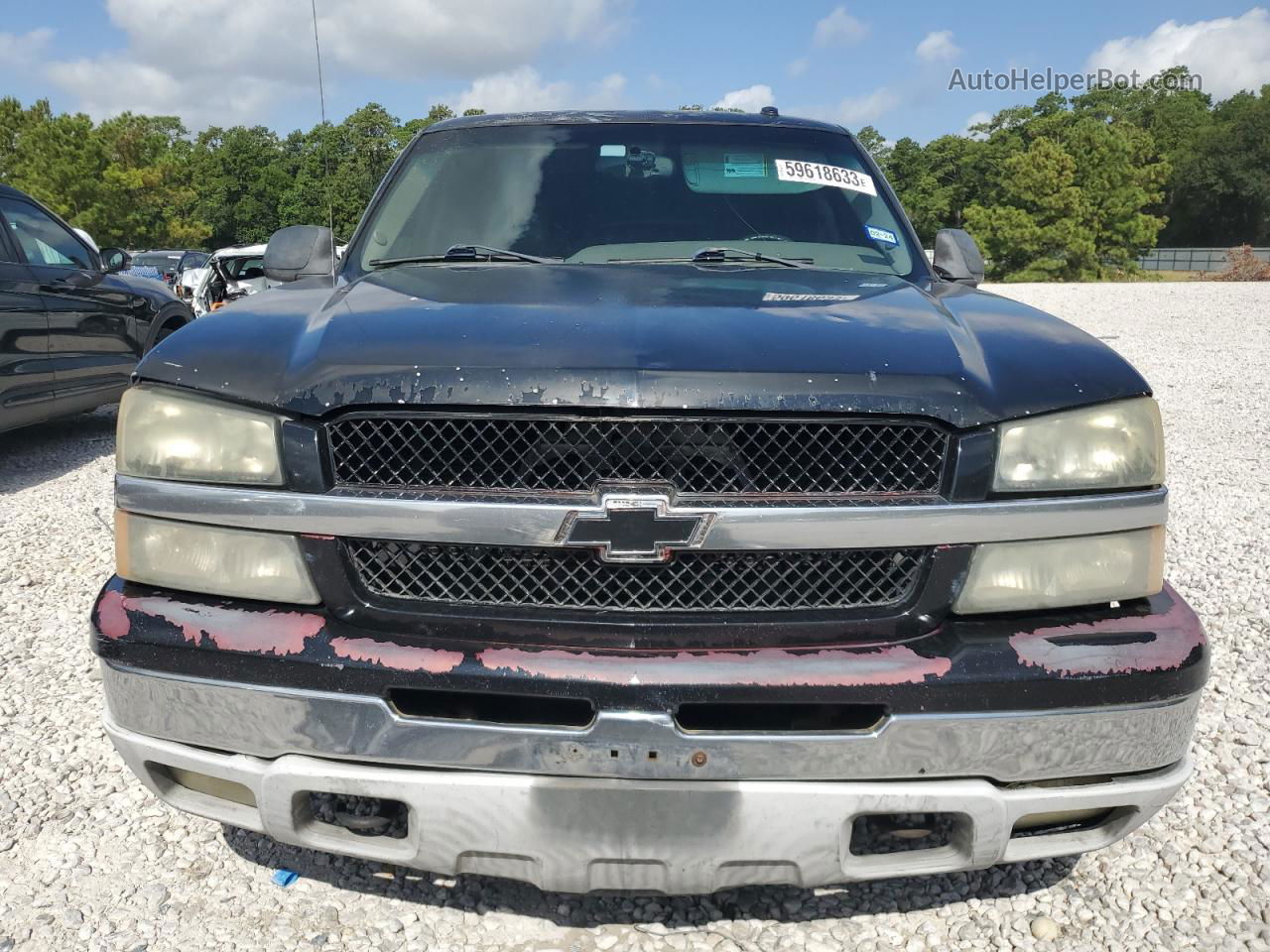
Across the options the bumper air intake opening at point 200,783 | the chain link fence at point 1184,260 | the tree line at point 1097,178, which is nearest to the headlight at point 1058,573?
the bumper air intake opening at point 200,783

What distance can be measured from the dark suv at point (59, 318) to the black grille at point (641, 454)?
556 cm

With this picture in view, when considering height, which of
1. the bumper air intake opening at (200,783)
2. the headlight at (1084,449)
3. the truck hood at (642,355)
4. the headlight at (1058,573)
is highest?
the truck hood at (642,355)

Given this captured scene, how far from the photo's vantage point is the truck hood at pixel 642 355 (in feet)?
5.88

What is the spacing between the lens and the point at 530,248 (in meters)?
2.93

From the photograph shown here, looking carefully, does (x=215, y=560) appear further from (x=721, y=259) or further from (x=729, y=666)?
(x=721, y=259)

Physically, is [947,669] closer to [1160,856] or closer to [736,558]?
[736,558]

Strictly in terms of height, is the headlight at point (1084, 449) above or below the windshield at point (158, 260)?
below

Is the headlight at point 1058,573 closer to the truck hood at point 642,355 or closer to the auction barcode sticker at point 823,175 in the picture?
the truck hood at point 642,355

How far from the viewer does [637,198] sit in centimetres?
313

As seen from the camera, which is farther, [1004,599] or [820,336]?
[820,336]

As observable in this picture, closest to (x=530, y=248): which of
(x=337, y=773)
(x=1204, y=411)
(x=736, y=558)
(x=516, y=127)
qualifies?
(x=516, y=127)

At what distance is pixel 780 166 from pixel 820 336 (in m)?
1.50

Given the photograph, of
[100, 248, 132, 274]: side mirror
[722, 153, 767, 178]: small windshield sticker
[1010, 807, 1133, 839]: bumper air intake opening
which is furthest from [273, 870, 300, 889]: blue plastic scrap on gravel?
[100, 248, 132, 274]: side mirror

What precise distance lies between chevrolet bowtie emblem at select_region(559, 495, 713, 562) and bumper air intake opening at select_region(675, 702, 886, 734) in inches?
11.0
